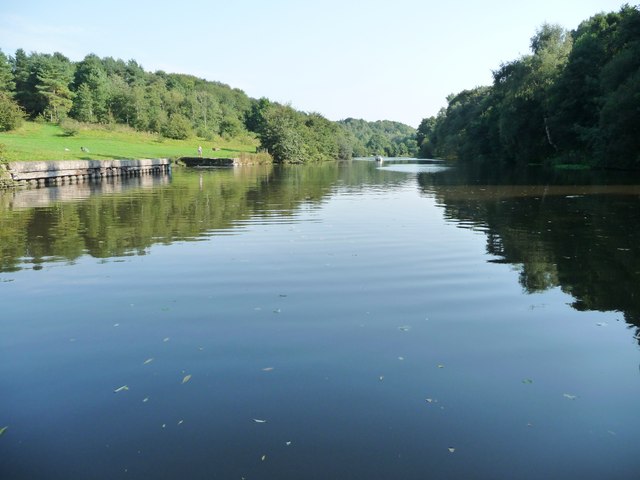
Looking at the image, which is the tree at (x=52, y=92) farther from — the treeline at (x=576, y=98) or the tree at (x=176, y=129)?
the treeline at (x=576, y=98)

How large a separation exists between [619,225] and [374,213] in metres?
7.70

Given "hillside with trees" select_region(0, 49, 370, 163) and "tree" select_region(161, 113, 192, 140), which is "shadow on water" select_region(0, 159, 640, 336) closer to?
"hillside with trees" select_region(0, 49, 370, 163)

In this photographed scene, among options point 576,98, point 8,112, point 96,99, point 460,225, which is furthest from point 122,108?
point 460,225

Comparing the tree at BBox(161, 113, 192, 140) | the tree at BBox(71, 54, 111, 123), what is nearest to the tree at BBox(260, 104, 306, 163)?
the tree at BBox(161, 113, 192, 140)

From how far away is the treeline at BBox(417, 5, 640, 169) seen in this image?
42.0 m

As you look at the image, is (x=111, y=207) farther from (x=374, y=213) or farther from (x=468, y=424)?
(x=468, y=424)

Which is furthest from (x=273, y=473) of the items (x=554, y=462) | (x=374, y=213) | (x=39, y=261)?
(x=374, y=213)

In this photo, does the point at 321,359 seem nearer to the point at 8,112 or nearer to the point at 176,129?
the point at 8,112

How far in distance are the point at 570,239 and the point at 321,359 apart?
9406 mm

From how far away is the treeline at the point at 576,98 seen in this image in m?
42.0

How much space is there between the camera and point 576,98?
55.3 m

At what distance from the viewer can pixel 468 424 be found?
4344 mm

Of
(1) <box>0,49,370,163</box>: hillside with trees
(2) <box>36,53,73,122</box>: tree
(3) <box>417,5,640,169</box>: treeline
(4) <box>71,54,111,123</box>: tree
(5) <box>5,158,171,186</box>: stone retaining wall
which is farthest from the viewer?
(4) <box>71,54,111,123</box>: tree

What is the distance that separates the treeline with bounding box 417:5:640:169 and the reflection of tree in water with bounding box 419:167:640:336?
21.2 metres
